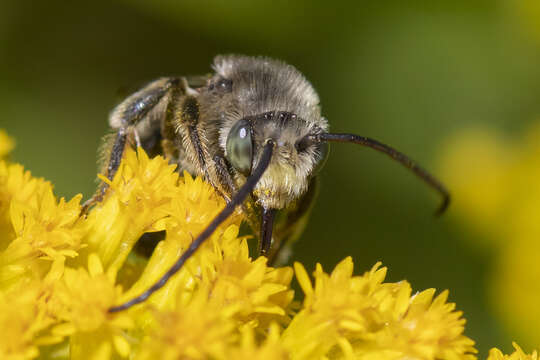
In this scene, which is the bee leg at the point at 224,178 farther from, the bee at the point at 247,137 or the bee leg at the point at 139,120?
the bee leg at the point at 139,120

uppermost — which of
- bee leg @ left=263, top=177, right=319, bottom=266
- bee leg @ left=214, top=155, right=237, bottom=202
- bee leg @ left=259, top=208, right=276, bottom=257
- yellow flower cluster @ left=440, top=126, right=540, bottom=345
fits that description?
bee leg @ left=214, top=155, right=237, bottom=202

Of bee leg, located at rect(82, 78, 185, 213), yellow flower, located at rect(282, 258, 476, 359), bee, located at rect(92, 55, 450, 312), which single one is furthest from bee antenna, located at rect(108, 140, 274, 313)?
bee leg, located at rect(82, 78, 185, 213)

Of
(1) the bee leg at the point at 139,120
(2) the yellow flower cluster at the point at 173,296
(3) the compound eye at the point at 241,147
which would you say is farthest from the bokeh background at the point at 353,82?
(2) the yellow flower cluster at the point at 173,296

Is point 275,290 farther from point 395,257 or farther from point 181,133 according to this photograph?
point 395,257

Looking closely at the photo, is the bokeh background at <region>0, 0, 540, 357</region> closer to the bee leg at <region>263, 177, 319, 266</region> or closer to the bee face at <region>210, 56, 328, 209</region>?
the bee leg at <region>263, 177, 319, 266</region>

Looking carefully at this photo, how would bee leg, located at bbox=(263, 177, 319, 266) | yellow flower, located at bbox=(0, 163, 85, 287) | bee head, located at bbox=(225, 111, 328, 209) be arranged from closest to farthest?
yellow flower, located at bbox=(0, 163, 85, 287), bee head, located at bbox=(225, 111, 328, 209), bee leg, located at bbox=(263, 177, 319, 266)

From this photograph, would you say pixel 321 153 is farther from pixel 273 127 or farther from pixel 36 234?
pixel 36 234
